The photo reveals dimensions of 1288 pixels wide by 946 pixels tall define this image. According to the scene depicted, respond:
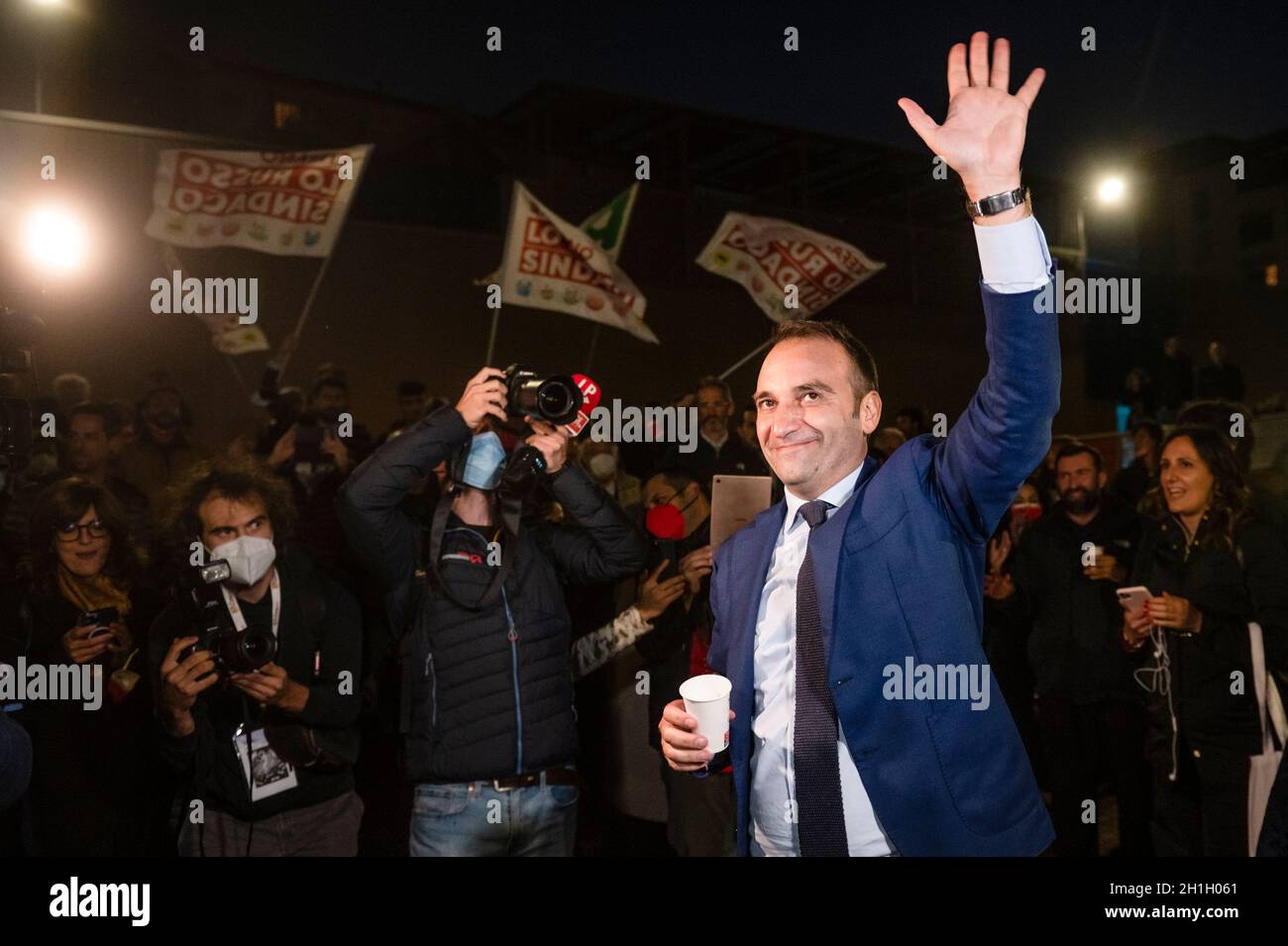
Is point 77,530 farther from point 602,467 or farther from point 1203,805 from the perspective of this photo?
point 1203,805

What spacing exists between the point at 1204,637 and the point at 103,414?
5.19 meters

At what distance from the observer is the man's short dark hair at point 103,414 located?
16.1 ft

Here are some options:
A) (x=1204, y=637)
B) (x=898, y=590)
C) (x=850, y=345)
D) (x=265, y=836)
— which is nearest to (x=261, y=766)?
(x=265, y=836)

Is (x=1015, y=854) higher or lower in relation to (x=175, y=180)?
lower

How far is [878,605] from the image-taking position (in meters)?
2.09

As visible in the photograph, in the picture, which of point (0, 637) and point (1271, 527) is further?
point (1271, 527)

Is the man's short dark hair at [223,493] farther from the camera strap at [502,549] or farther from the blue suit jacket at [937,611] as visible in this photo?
the blue suit jacket at [937,611]

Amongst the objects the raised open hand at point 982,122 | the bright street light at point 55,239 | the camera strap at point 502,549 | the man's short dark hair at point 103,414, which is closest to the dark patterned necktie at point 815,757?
the raised open hand at point 982,122

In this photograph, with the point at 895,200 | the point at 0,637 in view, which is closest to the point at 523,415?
the point at 0,637

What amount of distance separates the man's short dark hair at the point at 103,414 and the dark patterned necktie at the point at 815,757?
4.25m

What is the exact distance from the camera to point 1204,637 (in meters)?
3.72

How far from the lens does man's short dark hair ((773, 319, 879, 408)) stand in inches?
89.1
